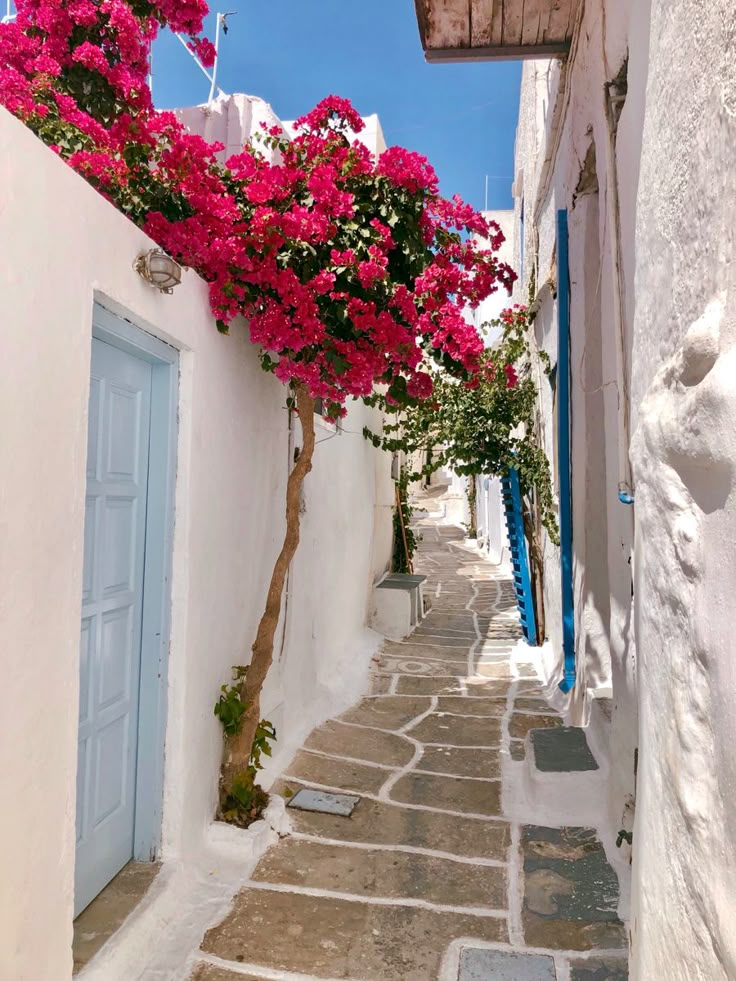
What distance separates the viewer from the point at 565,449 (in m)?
5.44

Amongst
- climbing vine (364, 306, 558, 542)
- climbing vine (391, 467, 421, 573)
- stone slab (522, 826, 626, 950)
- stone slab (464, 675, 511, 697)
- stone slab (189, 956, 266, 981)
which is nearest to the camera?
stone slab (189, 956, 266, 981)

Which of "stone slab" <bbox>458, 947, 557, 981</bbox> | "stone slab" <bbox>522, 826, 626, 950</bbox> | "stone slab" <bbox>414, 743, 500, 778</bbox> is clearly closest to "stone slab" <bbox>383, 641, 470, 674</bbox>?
"stone slab" <bbox>414, 743, 500, 778</bbox>

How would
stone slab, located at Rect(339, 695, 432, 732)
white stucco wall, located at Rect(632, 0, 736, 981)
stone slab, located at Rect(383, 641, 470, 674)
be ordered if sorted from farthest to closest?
stone slab, located at Rect(383, 641, 470, 674)
stone slab, located at Rect(339, 695, 432, 732)
white stucco wall, located at Rect(632, 0, 736, 981)

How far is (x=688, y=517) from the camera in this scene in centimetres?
136

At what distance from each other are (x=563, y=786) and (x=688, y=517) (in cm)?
321

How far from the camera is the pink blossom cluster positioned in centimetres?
334

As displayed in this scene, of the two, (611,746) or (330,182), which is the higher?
(330,182)

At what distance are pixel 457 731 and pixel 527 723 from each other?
0.57 metres

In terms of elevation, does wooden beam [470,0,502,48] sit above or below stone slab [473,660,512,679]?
above

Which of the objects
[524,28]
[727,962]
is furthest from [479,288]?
Answer: [727,962]

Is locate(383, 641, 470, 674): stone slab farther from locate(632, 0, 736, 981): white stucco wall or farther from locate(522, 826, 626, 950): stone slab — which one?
locate(632, 0, 736, 981): white stucco wall

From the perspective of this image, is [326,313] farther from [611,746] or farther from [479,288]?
[611,746]

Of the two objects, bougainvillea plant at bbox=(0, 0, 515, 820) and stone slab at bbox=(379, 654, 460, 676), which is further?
stone slab at bbox=(379, 654, 460, 676)

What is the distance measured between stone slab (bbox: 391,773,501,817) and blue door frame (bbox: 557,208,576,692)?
1.34m
